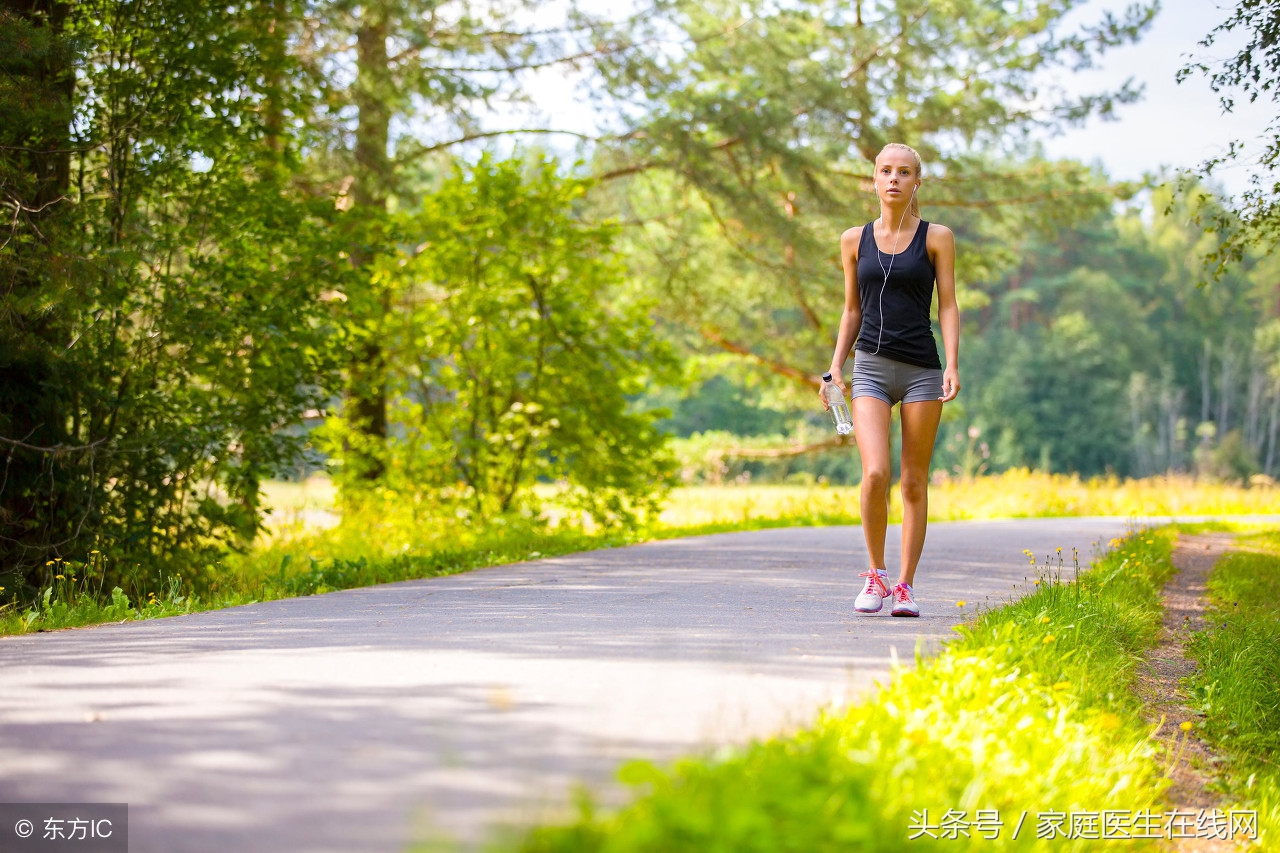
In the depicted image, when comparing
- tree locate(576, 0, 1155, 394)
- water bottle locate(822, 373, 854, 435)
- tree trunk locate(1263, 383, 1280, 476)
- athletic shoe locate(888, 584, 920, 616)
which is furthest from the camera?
tree trunk locate(1263, 383, 1280, 476)

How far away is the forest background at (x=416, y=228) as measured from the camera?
750 cm

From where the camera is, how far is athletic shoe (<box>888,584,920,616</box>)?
5230 millimetres

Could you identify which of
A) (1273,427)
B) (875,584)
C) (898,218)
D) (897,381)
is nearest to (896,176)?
(898,218)

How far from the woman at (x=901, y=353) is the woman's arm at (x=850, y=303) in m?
0.10

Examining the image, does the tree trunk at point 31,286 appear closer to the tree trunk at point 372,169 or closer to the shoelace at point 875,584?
the tree trunk at point 372,169

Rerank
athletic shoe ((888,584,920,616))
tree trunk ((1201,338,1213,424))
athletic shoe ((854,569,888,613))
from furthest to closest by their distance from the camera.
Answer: tree trunk ((1201,338,1213,424)) → athletic shoe ((854,569,888,613)) → athletic shoe ((888,584,920,616))

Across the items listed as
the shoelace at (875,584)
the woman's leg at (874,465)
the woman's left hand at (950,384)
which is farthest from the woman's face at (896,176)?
the shoelace at (875,584)

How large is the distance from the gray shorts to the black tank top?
34 mm

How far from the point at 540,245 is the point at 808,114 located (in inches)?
225

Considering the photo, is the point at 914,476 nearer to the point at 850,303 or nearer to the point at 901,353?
the point at 901,353

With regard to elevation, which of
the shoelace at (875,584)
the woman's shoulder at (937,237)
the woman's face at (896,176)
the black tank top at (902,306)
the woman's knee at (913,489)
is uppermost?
the woman's face at (896,176)

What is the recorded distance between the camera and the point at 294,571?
8562 mm

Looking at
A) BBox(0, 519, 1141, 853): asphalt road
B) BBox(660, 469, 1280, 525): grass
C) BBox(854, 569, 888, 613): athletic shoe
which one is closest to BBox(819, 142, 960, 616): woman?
BBox(854, 569, 888, 613): athletic shoe

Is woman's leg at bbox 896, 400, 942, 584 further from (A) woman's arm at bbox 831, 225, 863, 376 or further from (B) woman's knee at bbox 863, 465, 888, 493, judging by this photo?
(A) woman's arm at bbox 831, 225, 863, 376
